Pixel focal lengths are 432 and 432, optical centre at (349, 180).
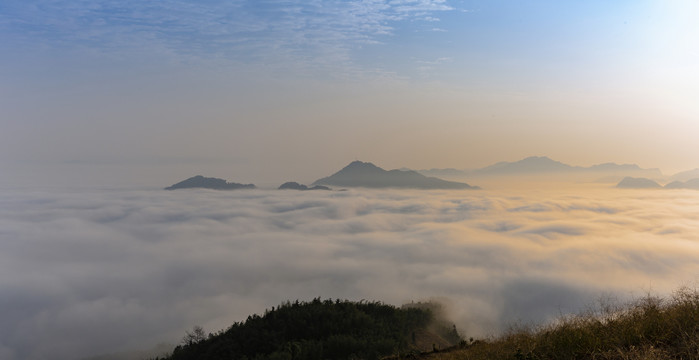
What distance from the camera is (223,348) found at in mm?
40719

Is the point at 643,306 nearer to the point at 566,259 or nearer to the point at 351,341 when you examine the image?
the point at 351,341

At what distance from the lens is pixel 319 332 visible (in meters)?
42.5

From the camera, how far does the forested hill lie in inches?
1336

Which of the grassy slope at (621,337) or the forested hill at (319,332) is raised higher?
the grassy slope at (621,337)

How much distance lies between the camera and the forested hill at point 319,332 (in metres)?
33.9

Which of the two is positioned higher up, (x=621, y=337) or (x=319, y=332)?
(x=621, y=337)

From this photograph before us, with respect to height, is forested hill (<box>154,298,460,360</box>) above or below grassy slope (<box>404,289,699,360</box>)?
below

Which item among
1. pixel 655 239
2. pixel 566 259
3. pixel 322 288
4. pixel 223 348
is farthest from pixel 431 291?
pixel 223 348

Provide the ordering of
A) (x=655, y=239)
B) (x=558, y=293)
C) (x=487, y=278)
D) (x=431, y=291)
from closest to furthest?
(x=558, y=293) → (x=431, y=291) → (x=487, y=278) → (x=655, y=239)

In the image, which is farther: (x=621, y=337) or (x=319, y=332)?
(x=319, y=332)

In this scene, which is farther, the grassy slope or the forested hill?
the forested hill

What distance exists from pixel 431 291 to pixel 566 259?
66.0m

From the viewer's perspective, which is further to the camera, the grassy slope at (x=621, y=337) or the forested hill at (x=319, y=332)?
the forested hill at (x=319, y=332)

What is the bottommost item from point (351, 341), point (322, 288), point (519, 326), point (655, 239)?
point (322, 288)
